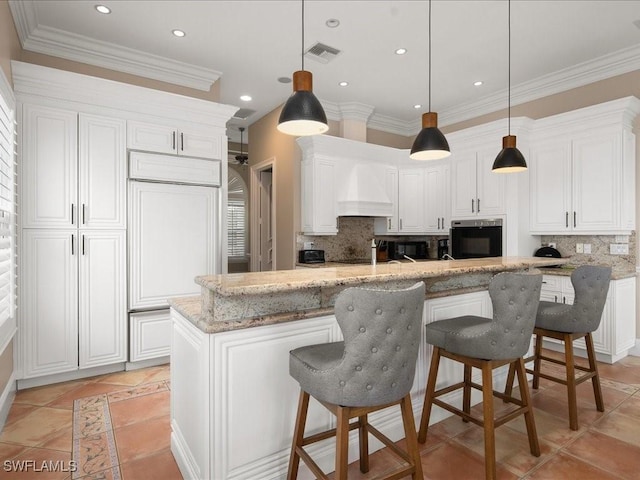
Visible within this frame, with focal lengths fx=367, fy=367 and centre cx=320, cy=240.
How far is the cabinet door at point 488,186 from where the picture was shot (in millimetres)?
4449

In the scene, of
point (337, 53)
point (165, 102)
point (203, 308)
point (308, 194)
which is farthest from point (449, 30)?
point (203, 308)

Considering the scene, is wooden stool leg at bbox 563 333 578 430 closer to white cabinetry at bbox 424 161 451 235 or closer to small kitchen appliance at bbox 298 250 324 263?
white cabinetry at bbox 424 161 451 235

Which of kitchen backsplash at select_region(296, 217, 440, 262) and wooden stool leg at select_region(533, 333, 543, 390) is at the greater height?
kitchen backsplash at select_region(296, 217, 440, 262)

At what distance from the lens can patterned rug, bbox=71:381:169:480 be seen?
2027 millimetres

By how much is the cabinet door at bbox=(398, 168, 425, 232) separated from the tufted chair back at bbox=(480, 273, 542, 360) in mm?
3666

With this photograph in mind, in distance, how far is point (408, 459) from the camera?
5.26 feet

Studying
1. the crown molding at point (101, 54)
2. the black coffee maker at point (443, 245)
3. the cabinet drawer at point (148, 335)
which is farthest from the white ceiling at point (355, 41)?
the cabinet drawer at point (148, 335)

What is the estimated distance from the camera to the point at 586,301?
2.48m

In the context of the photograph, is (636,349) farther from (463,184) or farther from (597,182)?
(463,184)

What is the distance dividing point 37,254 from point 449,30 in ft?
13.5

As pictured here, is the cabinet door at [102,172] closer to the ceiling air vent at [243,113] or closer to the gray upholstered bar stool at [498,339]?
the ceiling air vent at [243,113]

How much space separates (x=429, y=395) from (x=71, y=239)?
3.09 metres

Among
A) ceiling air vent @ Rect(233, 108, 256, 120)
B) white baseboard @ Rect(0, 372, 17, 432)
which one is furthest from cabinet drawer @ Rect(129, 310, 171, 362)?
ceiling air vent @ Rect(233, 108, 256, 120)

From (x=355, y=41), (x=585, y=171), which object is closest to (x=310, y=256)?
(x=355, y=41)
